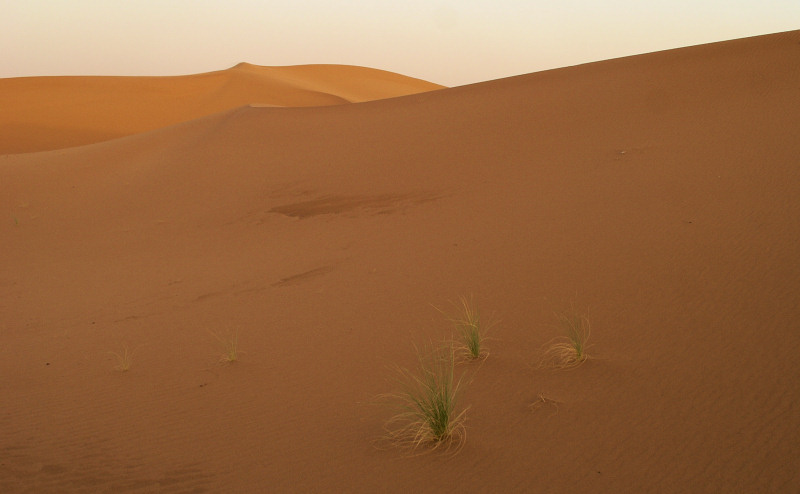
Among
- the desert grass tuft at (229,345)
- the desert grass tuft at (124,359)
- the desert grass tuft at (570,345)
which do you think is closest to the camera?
the desert grass tuft at (570,345)

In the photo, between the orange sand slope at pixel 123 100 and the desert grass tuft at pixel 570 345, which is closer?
the desert grass tuft at pixel 570 345

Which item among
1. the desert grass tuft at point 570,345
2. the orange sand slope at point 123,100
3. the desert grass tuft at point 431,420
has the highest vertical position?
the orange sand slope at point 123,100

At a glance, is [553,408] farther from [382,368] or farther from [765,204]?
[765,204]

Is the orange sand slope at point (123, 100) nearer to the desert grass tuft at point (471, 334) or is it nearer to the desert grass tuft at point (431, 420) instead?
the desert grass tuft at point (471, 334)

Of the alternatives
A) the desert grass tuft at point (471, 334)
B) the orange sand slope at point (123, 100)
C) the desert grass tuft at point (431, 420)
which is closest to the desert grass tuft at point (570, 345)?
the desert grass tuft at point (471, 334)

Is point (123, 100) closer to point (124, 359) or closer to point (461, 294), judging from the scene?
point (124, 359)

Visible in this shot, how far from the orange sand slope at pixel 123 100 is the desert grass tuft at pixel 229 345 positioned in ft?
105

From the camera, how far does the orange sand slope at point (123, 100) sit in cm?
3700

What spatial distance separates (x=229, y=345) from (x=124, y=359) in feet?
3.06

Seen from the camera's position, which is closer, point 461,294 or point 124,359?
point 124,359

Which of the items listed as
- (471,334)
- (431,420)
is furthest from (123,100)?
(431,420)

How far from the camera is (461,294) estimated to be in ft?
22.1

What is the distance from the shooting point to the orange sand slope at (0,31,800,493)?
3.88 metres

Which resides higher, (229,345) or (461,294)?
(461,294)
